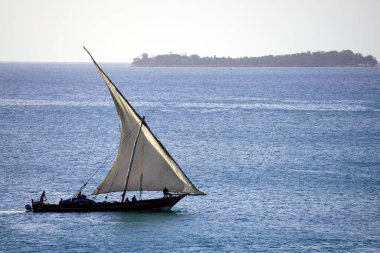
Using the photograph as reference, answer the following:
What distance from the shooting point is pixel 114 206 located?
62906 millimetres

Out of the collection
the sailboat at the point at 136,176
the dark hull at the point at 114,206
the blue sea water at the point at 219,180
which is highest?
→ the sailboat at the point at 136,176

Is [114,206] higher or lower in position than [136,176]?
lower

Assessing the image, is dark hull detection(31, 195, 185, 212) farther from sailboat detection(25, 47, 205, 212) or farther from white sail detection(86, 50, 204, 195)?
white sail detection(86, 50, 204, 195)

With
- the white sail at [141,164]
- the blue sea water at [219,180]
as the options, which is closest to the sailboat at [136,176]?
the white sail at [141,164]

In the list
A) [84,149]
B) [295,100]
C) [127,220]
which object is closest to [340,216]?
[127,220]

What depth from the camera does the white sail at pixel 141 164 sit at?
6219 cm

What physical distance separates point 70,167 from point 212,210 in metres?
23.3

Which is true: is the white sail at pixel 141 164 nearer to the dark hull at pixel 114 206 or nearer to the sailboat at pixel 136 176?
the sailboat at pixel 136 176

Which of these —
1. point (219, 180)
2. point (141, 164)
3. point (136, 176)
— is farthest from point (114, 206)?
point (219, 180)

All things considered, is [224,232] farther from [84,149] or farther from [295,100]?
[295,100]

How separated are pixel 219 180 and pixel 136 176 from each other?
1641 centimetres

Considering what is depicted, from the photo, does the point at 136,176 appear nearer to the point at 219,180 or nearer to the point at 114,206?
the point at 114,206

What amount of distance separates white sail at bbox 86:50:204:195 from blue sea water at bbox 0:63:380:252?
2.29 meters

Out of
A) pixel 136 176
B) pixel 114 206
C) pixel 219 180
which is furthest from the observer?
pixel 219 180
